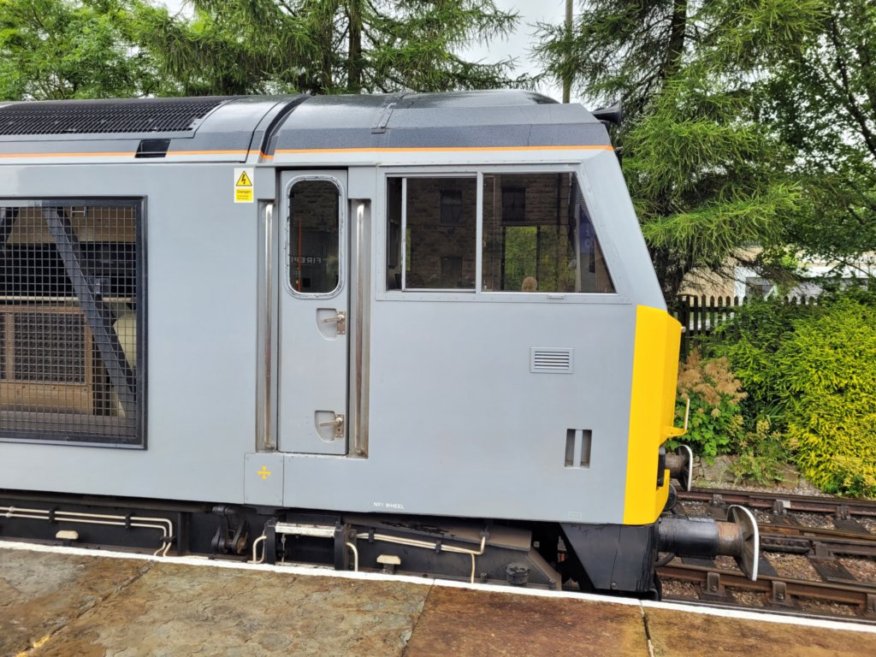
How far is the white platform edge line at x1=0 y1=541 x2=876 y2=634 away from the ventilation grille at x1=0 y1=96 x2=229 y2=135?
8.71 ft

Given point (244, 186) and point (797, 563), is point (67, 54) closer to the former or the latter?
point (244, 186)

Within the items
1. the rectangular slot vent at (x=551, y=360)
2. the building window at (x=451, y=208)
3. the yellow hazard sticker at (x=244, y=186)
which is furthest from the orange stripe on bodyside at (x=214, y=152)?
the rectangular slot vent at (x=551, y=360)

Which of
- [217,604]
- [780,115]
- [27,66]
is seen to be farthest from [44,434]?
[27,66]

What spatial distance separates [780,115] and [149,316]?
8.76 meters

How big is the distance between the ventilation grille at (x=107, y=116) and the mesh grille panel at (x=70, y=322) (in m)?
0.55

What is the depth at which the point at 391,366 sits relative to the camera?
142 inches

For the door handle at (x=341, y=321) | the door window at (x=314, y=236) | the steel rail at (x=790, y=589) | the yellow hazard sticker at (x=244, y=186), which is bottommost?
the steel rail at (x=790, y=589)

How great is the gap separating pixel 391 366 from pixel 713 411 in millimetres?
5487

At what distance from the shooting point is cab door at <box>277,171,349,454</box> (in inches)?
145

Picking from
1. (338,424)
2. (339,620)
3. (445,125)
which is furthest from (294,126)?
(339,620)

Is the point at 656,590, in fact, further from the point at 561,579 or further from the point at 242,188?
the point at 242,188

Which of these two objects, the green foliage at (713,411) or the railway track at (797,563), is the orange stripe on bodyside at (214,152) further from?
the green foliage at (713,411)

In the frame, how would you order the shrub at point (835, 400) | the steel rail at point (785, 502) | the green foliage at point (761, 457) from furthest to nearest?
the green foliage at point (761, 457) < the shrub at point (835, 400) < the steel rail at point (785, 502)

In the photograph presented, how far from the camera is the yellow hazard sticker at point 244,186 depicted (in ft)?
12.1
